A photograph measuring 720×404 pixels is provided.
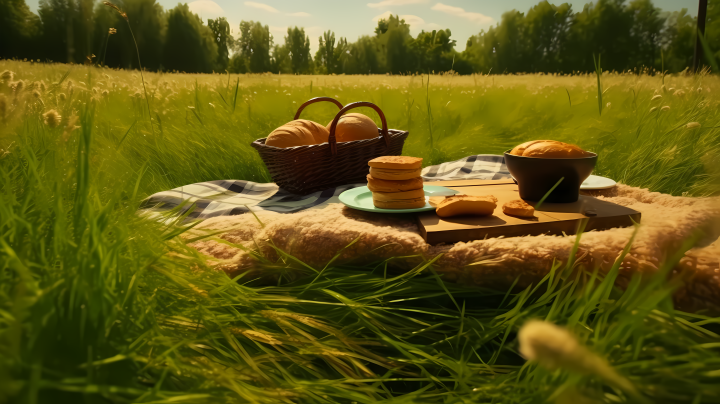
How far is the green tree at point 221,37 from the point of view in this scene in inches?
1086

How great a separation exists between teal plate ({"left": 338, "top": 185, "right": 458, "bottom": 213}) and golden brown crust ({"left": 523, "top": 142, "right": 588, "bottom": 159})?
1.11ft

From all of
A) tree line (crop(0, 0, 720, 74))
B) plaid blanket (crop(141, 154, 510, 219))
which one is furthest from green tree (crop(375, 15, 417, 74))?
plaid blanket (crop(141, 154, 510, 219))

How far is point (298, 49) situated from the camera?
41.7 meters

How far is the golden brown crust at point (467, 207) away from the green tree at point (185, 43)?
101 ft

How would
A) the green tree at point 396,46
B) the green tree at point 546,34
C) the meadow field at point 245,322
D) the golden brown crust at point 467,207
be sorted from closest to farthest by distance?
1. the meadow field at point 245,322
2. the golden brown crust at point 467,207
3. the green tree at point 546,34
4. the green tree at point 396,46

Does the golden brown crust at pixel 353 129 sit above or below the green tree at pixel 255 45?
below

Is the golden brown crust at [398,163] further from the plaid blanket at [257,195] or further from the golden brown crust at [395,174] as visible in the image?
the plaid blanket at [257,195]

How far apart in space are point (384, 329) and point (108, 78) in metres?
4.55

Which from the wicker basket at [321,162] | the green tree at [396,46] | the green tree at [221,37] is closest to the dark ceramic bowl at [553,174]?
the wicker basket at [321,162]

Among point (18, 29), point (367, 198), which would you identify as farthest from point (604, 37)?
point (367, 198)

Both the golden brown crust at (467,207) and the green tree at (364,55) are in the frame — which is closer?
the golden brown crust at (467,207)

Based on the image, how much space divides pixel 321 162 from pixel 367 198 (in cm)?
66

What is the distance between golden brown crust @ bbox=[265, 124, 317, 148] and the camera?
2213 mm

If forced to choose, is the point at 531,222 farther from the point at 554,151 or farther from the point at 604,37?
the point at 604,37
